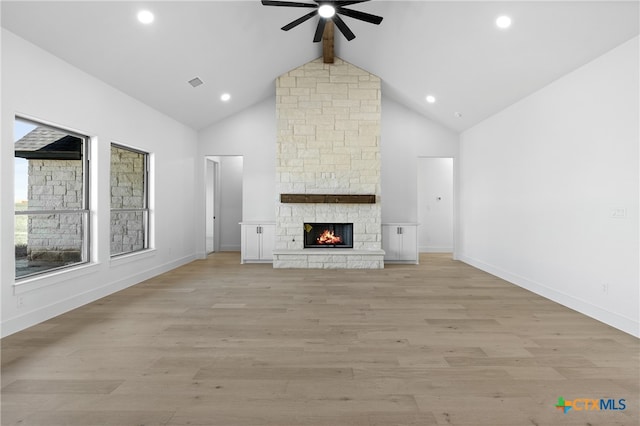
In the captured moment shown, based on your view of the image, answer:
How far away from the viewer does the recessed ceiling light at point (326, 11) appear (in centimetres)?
384

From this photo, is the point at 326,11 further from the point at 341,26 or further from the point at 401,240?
the point at 401,240

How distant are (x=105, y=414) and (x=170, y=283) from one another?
340cm

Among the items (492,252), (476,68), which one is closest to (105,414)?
(476,68)

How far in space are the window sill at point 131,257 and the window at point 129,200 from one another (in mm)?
125

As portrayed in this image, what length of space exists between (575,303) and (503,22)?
3121mm

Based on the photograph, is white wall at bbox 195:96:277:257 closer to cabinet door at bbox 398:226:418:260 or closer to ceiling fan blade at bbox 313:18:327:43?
cabinet door at bbox 398:226:418:260

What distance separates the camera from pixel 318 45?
602 cm

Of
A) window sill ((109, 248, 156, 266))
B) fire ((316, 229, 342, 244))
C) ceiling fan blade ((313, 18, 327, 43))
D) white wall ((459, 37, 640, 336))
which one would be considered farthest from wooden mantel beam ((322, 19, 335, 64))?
window sill ((109, 248, 156, 266))

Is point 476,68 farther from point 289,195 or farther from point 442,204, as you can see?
point 442,204

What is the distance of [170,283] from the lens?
5.08m

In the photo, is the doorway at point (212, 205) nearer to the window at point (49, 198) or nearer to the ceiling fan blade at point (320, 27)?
the window at point (49, 198)

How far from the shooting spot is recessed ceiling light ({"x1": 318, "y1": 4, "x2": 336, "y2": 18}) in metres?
3.84

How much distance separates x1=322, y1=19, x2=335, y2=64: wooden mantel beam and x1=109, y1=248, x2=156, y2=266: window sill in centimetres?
451

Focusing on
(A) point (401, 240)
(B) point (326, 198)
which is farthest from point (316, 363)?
(A) point (401, 240)
